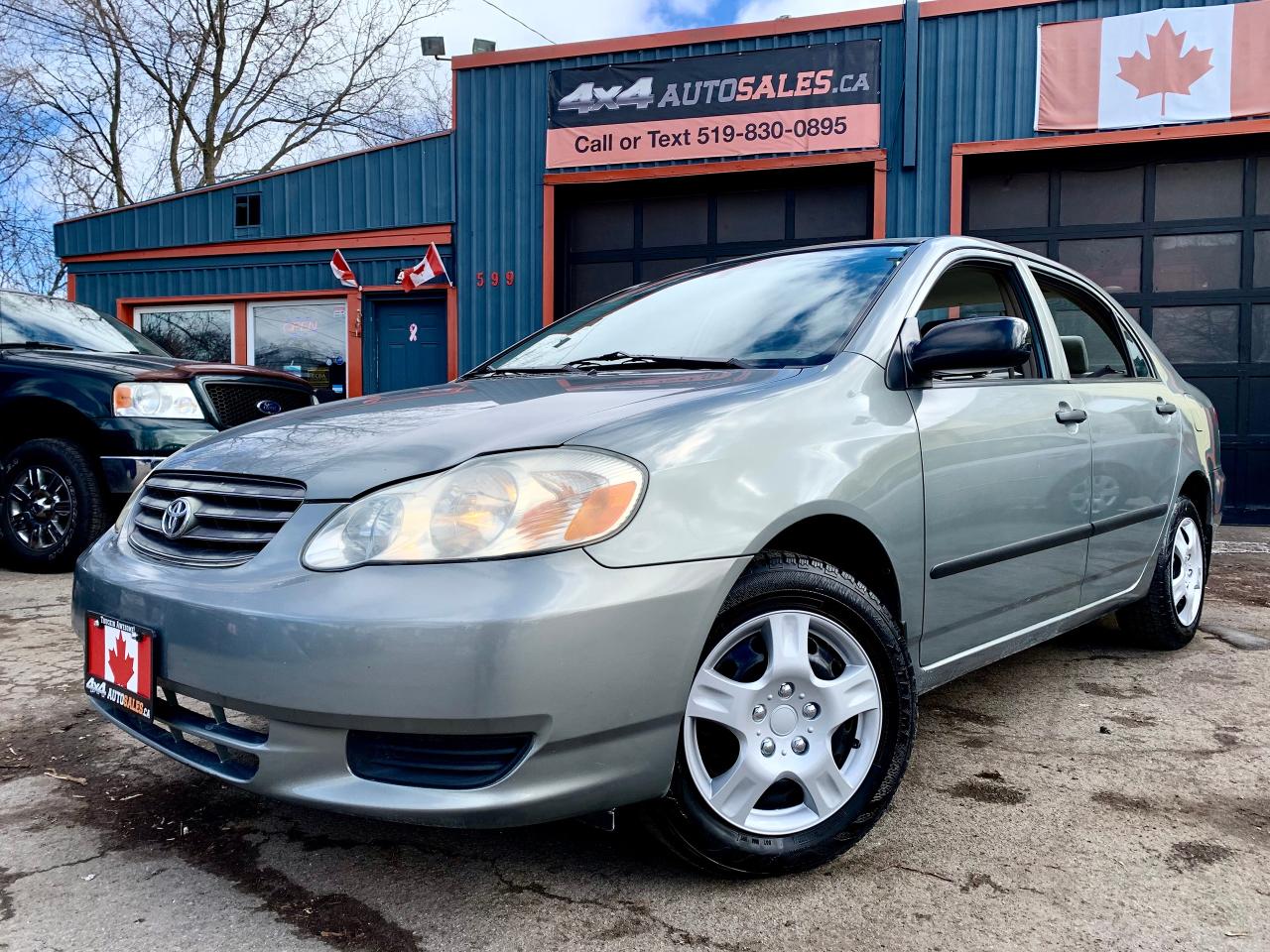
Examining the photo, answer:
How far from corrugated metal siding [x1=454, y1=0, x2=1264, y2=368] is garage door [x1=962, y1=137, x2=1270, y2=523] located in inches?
21.9

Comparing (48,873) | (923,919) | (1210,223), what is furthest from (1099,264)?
(48,873)

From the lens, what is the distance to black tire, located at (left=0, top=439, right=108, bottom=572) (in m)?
4.96

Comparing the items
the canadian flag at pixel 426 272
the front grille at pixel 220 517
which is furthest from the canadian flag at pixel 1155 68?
the front grille at pixel 220 517

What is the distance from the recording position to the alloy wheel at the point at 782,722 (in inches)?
70.3

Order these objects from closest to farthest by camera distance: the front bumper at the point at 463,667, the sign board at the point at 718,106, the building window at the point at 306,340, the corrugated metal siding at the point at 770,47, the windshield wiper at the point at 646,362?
the front bumper at the point at 463,667 → the windshield wiper at the point at 646,362 → the corrugated metal siding at the point at 770,47 → the sign board at the point at 718,106 → the building window at the point at 306,340

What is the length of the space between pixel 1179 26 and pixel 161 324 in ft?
36.4

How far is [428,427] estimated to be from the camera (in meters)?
1.88

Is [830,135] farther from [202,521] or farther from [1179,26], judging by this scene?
[202,521]

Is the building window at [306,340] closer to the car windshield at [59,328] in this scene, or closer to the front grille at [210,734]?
the car windshield at [59,328]

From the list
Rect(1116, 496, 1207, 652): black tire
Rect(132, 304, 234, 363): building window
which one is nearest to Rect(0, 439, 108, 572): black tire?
Rect(1116, 496, 1207, 652): black tire

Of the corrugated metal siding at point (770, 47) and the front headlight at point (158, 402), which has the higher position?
the corrugated metal siding at point (770, 47)

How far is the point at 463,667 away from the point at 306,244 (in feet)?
33.1

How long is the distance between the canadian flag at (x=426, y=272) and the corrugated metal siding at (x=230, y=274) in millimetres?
126

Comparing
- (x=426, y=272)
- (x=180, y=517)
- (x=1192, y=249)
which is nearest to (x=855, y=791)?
(x=180, y=517)
